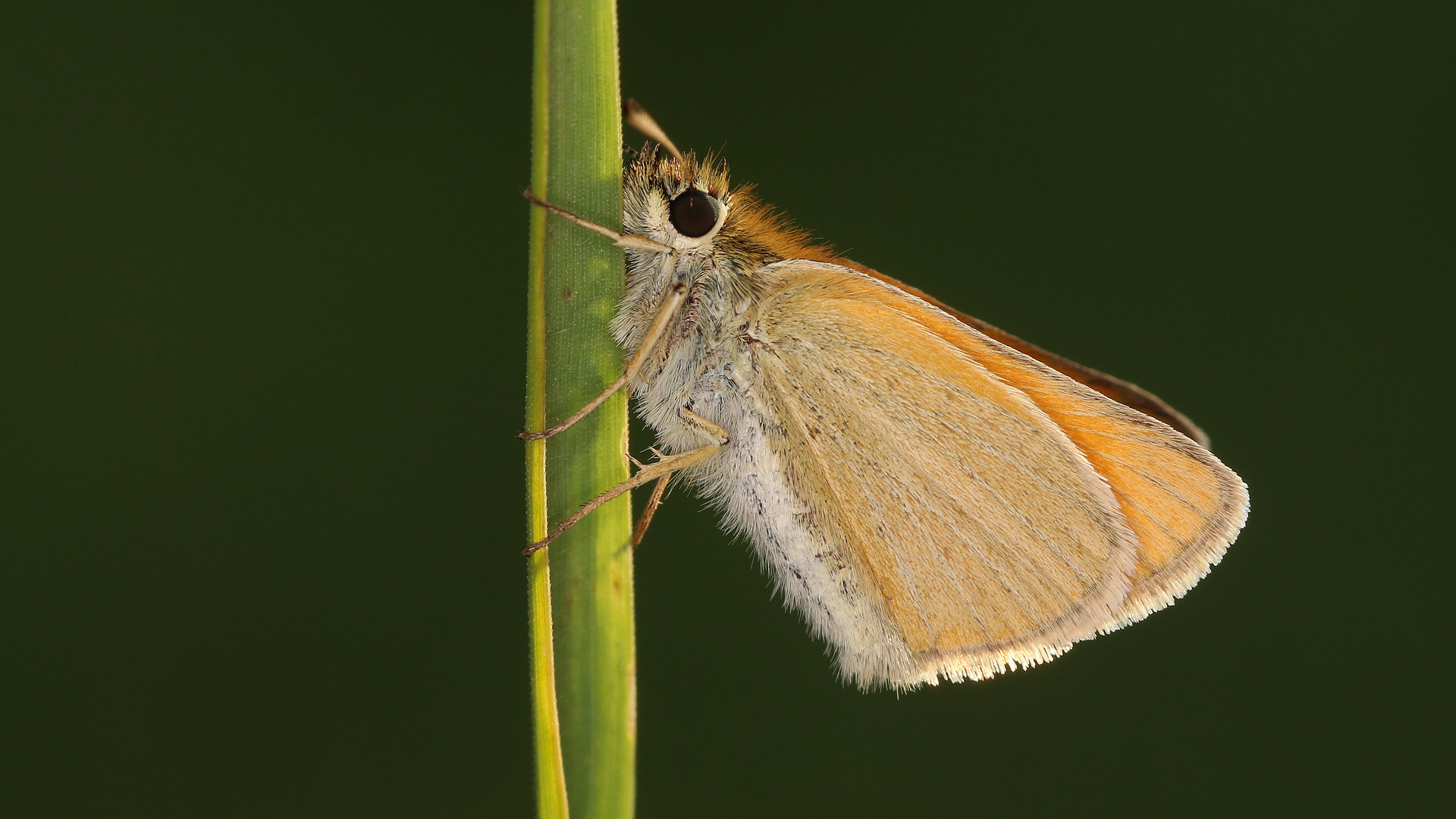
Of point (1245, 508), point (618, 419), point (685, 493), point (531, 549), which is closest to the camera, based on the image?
point (531, 549)

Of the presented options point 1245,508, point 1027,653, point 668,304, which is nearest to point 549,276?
point 668,304

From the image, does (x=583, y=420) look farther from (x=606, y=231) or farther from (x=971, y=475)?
(x=971, y=475)

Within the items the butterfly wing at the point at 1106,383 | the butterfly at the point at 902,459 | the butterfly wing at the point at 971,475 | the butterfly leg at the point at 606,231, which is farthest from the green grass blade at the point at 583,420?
the butterfly wing at the point at 1106,383

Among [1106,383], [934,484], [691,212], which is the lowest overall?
[934,484]

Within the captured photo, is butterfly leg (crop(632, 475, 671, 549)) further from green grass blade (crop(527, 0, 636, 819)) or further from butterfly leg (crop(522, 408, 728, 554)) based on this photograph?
green grass blade (crop(527, 0, 636, 819))

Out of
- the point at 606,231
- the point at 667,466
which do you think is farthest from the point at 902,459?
the point at 606,231

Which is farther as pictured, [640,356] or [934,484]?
[934,484]

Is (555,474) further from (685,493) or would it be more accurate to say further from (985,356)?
(985,356)

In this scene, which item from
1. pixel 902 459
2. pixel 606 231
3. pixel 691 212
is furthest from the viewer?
pixel 902 459
